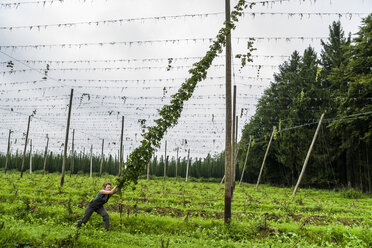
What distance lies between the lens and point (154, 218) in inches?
407

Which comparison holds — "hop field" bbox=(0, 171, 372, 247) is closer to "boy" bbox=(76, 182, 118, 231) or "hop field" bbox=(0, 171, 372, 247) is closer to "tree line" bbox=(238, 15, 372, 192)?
"boy" bbox=(76, 182, 118, 231)

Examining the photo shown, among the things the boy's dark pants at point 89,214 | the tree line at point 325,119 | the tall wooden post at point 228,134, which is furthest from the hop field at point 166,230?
the tree line at point 325,119

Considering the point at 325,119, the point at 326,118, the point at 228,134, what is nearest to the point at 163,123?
the point at 228,134

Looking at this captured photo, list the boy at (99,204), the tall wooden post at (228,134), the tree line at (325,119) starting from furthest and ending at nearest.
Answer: the tree line at (325,119) < the tall wooden post at (228,134) < the boy at (99,204)

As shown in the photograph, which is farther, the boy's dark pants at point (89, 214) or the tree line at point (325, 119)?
the tree line at point (325, 119)

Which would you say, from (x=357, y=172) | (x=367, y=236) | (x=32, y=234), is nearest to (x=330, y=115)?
(x=357, y=172)

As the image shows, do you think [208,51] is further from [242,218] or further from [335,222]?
[335,222]

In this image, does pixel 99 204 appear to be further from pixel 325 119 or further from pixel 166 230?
pixel 325 119

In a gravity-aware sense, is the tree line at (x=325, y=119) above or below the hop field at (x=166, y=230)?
above

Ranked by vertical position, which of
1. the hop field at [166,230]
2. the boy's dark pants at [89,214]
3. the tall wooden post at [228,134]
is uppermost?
the tall wooden post at [228,134]

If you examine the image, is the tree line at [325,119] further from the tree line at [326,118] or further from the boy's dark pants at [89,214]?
the boy's dark pants at [89,214]

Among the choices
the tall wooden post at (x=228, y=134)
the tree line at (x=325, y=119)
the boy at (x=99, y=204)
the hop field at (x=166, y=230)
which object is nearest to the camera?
the hop field at (x=166, y=230)

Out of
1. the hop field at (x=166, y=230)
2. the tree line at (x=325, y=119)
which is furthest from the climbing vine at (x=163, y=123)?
the tree line at (x=325, y=119)

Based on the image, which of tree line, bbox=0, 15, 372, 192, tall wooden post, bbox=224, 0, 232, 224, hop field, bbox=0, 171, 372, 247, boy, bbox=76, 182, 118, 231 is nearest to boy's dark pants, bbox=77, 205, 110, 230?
A: boy, bbox=76, 182, 118, 231
